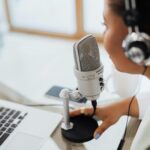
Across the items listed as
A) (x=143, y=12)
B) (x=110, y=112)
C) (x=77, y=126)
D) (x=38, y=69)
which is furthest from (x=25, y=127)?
(x=38, y=69)

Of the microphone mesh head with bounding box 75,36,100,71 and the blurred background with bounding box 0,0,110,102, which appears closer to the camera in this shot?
the microphone mesh head with bounding box 75,36,100,71

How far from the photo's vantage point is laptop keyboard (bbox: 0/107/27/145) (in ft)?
2.97

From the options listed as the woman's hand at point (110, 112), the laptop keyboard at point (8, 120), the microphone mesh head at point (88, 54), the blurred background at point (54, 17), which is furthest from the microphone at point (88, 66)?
the blurred background at point (54, 17)

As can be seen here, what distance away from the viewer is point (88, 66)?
2.61 feet

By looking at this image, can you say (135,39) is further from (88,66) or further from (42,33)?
(42,33)

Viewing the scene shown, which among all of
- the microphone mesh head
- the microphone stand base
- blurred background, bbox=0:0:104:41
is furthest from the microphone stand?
blurred background, bbox=0:0:104:41

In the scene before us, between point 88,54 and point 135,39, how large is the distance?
17 cm

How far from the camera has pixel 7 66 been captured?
201 centimetres

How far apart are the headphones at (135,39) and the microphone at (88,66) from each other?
0.45ft

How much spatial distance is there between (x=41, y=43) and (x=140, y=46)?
6.50 ft

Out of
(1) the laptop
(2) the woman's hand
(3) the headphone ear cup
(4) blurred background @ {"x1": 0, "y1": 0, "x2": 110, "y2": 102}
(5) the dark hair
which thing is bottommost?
(4) blurred background @ {"x1": 0, "y1": 0, "x2": 110, "y2": 102}

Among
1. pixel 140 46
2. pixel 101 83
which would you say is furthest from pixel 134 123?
pixel 140 46

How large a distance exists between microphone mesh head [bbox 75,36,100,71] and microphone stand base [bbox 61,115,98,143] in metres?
0.21

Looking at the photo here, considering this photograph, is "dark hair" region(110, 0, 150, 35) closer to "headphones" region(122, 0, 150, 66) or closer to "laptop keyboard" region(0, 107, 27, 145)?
"headphones" region(122, 0, 150, 66)
